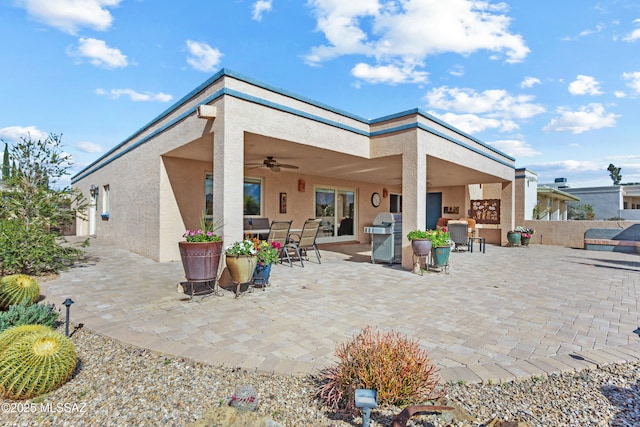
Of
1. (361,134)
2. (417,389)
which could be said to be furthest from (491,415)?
(361,134)

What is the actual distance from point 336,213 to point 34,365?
32.7 feet

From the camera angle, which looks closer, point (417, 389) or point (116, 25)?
point (417, 389)

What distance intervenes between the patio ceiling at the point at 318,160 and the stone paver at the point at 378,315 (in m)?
2.57

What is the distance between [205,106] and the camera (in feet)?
16.4

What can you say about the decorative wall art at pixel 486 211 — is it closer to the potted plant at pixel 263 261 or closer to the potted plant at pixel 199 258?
the potted plant at pixel 263 261

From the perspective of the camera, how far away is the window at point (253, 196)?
29.9 feet

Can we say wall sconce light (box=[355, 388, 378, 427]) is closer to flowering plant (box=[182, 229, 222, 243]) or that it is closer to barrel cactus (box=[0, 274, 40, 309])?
flowering plant (box=[182, 229, 222, 243])

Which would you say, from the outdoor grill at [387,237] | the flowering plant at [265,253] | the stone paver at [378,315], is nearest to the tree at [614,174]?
the stone paver at [378,315]

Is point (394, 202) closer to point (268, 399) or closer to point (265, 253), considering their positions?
point (265, 253)

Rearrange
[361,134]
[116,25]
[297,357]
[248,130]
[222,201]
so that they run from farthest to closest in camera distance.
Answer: [361,134] → [116,25] → [248,130] → [222,201] → [297,357]

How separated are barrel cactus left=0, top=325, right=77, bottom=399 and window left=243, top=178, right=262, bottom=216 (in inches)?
274

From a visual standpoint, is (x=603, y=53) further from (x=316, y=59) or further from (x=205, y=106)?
(x=205, y=106)

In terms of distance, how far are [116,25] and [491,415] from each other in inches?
346

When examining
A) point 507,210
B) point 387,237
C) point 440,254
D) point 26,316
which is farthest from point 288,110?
point 507,210
